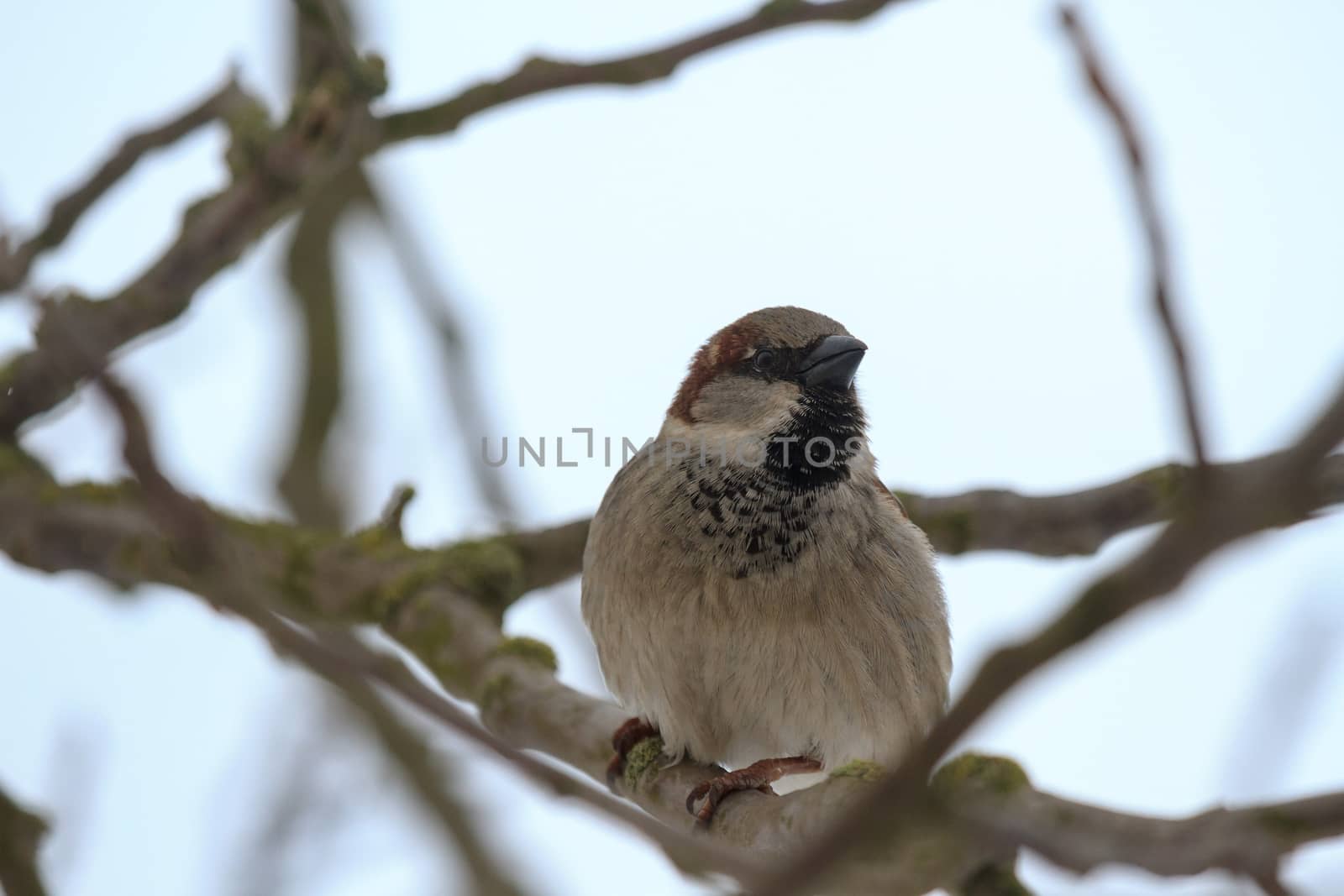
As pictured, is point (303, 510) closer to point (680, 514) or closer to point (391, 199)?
point (391, 199)

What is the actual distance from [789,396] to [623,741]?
109 centimetres

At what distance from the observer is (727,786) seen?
272 cm

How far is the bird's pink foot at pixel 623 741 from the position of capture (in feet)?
9.80

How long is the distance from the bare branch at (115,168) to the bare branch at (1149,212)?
262cm

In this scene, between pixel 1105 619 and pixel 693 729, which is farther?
pixel 693 729

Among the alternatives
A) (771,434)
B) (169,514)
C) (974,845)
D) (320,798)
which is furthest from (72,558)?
(974,845)

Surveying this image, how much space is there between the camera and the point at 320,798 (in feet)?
11.9

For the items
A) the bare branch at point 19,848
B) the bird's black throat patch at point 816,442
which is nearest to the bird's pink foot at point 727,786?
the bird's black throat patch at point 816,442

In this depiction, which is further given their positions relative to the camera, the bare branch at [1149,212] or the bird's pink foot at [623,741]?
the bird's pink foot at [623,741]

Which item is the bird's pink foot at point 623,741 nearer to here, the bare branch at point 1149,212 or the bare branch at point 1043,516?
the bare branch at point 1043,516

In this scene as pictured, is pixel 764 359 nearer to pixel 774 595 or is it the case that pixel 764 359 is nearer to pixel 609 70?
pixel 774 595

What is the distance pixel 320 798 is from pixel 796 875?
8.67 ft

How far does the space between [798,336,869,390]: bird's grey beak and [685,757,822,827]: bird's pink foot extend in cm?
107

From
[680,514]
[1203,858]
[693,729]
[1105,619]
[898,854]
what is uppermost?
[1105,619]
